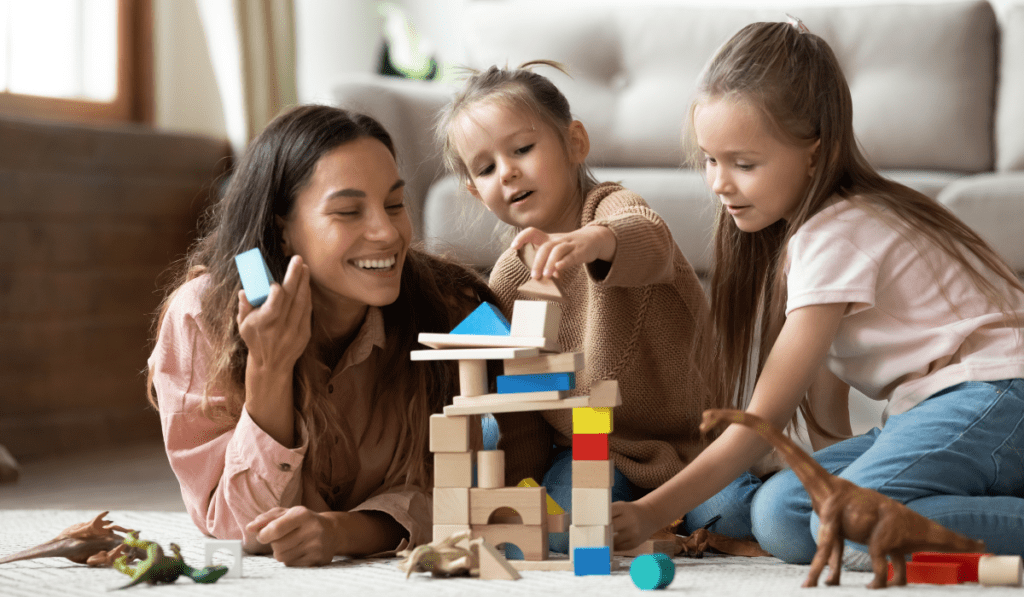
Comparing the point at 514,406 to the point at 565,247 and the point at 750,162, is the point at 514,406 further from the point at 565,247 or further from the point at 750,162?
the point at 750,162

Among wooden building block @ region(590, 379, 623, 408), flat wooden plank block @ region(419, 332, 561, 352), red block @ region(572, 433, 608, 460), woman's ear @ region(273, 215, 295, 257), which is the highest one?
woman's ear @ region(273, 215, 295, 257)

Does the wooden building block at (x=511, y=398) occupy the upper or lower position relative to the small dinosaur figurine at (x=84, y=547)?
upper

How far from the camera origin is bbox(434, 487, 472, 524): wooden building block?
3.44ft

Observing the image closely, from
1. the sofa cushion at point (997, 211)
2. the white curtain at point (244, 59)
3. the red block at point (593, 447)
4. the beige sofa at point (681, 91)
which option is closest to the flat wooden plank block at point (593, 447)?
the red block at point (593, 447)

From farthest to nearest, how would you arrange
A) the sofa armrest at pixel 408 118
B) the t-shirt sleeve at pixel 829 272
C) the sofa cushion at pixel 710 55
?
the sofa cushion at pixel 710 55 → the sofa armrest at pixel 408 118 → the t-shirt sleeve at pixel 829 272

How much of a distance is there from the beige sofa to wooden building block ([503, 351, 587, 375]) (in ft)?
3.57

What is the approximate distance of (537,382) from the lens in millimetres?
1018

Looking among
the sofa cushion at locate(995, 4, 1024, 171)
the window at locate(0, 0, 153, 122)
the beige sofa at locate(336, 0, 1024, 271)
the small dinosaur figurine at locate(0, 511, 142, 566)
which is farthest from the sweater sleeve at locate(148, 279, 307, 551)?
the sofa cushion at locate(995, 4, 1024, 171)

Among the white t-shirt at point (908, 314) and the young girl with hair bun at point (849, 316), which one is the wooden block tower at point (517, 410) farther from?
the white t-shirt at point (908, 314)

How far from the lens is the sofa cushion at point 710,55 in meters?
2.52

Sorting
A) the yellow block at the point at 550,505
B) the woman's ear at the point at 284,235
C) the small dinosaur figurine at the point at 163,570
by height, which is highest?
the woman's ear at the point at 284,235

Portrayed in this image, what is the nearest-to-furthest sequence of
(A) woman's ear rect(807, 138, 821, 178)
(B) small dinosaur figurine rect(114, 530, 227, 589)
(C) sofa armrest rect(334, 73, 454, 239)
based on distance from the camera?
(B) small dinosaur figurine rect(114, 530, 227, 589)
(A) woman's ear rect(807, 138, 821, 178)
(C) sofa armrest rect(334, 73, 454, 239)

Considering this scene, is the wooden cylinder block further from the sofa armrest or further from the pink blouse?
the sofa armrest

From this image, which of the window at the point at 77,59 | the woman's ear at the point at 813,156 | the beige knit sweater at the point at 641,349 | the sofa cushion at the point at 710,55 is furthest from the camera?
the sofa cushion at the point at 710,55
